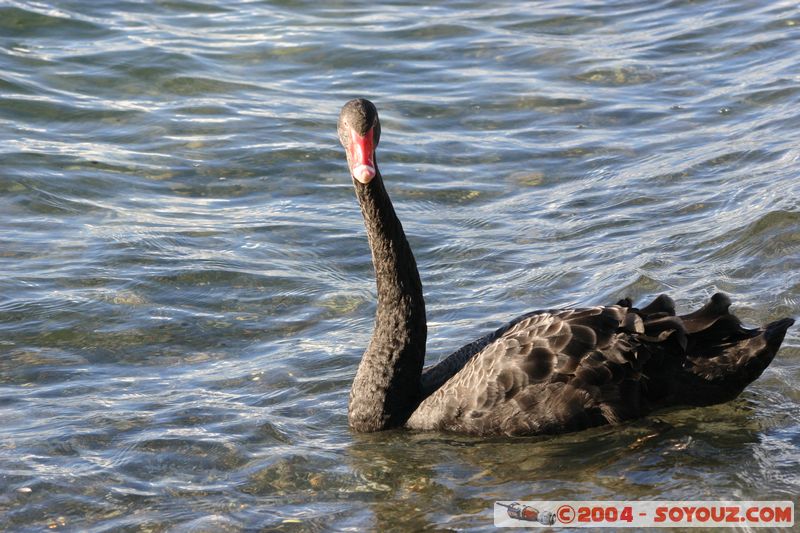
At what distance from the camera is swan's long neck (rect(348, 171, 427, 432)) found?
5.93m

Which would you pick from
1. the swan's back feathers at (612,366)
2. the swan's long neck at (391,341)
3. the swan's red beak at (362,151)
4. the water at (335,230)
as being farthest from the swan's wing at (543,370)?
the swan's red beak at (362,151)

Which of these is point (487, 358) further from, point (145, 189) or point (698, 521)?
point (145, 189)

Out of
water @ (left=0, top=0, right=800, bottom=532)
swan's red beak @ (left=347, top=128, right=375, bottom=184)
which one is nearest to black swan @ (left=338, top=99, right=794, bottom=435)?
swan's red beak @ (left=347, top=128, right=375, bottom=184)

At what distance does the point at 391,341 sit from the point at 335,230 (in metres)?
2.81

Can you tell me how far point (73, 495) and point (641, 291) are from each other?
359 centimetres

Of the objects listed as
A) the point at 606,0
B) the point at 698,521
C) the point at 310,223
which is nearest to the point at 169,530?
the point at 698,521

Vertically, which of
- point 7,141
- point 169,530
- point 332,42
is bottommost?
point 169,530

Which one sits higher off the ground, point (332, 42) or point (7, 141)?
Answer: point (332, 42)

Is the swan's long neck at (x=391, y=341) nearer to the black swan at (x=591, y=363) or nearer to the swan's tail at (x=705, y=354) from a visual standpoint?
the black swan at (x=591, y=363)

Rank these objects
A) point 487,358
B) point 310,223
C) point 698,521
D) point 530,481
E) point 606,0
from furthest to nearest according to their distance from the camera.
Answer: point 606,0 < point 310,223 < point 487,358 < point 530,481 < point 698,521

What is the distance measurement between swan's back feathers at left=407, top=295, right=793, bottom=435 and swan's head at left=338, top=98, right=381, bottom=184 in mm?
1082

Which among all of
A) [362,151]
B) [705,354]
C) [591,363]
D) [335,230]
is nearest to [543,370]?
[591,363]

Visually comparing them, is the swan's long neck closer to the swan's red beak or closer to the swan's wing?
the swan's wing

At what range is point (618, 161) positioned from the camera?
9.73m
